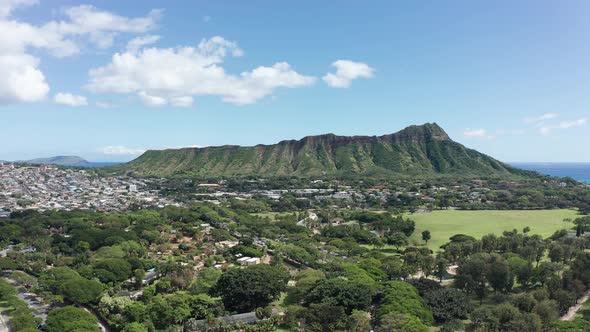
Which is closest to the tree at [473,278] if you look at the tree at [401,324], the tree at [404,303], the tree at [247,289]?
the tree at [404,303]

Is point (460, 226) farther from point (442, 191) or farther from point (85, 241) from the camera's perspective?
point (85, 241)

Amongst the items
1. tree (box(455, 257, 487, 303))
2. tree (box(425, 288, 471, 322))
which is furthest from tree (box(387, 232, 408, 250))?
tree (box(425, 288, 471, 322))

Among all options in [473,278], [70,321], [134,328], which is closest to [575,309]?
Answer: [473,278]

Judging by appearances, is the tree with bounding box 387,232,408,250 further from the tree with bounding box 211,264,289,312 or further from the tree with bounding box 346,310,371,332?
the tree with bounding box 346,310,371,332

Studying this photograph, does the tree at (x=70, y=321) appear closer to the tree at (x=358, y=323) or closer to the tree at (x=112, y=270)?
the tree at (x=112, y=270)

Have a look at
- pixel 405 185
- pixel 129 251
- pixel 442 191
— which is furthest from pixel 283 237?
pixel 405 185

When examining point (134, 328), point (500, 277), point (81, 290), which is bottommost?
point (134, 328)

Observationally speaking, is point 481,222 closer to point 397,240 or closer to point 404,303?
point 397,240
